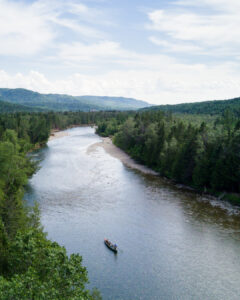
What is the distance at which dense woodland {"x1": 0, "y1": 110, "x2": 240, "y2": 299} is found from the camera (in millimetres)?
17625

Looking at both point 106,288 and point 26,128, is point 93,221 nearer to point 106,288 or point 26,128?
point 106,288

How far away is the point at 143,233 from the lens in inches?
1882

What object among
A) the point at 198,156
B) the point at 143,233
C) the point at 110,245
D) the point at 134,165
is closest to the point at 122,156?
the point at 134,165

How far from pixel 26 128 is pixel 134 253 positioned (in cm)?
9763

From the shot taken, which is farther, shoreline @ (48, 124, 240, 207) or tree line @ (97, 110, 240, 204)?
shoreline @ (48, 124, 240, 207)

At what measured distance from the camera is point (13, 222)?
102 ft

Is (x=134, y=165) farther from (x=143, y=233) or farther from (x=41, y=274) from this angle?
(x=41, y=274)

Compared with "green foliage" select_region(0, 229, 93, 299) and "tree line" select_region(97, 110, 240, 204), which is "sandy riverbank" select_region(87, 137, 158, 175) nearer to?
"tree line" select_region(97, 110, 240, 204)

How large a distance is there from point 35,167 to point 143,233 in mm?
35978

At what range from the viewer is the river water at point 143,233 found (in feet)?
115

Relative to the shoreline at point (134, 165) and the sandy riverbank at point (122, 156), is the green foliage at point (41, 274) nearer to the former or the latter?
the shoreline at point (134, 165)

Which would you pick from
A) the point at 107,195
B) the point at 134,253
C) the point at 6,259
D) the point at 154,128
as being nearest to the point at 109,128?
the point at 154,128

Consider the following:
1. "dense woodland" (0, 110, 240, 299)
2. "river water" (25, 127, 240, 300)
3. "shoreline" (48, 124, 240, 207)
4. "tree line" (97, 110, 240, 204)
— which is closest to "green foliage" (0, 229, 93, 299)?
"dense woodland" (0, 110, 240, 299)

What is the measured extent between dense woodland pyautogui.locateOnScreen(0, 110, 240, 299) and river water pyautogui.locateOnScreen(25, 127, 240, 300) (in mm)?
5322
